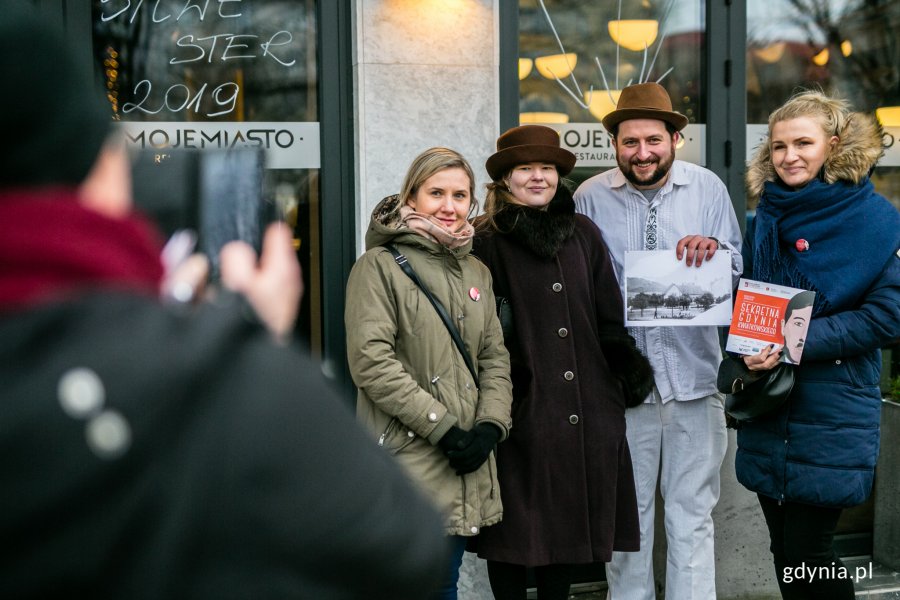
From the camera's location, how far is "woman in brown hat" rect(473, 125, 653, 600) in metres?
3.87

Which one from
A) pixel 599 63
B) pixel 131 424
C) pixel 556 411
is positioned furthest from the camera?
pixel 599 63

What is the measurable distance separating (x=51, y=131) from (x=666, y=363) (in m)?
3.65

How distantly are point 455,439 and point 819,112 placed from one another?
1.92 meters

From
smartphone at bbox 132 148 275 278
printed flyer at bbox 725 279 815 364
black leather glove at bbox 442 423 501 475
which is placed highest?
smartphone at bbox 132 148 275 278

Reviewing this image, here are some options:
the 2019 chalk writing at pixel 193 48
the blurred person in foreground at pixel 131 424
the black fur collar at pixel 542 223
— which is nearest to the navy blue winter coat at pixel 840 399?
the black fur collar at pixel 542 223

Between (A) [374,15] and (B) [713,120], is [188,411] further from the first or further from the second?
(B) [713,120]

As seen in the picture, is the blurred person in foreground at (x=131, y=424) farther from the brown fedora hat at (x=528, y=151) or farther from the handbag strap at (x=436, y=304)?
the brown fedora hat at (x=528, y=151)

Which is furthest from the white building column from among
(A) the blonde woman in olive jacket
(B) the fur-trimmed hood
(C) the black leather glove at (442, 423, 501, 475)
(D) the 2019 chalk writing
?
(B) the fur-trimmed hood

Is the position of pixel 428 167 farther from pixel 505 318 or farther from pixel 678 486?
pixel 678 486

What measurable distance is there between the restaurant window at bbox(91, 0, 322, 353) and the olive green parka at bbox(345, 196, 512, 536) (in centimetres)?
106

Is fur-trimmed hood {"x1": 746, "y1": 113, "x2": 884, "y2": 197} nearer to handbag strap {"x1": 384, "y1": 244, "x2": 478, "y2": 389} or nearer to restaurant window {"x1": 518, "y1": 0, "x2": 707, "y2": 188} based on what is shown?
restaurant window {"x1": 518, "y1": 0, "x2": 707, "y2": 188}

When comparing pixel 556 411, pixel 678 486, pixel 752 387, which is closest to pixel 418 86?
pixel 556 411

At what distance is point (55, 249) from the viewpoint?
0.74 m

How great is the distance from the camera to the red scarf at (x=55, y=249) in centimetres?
73
